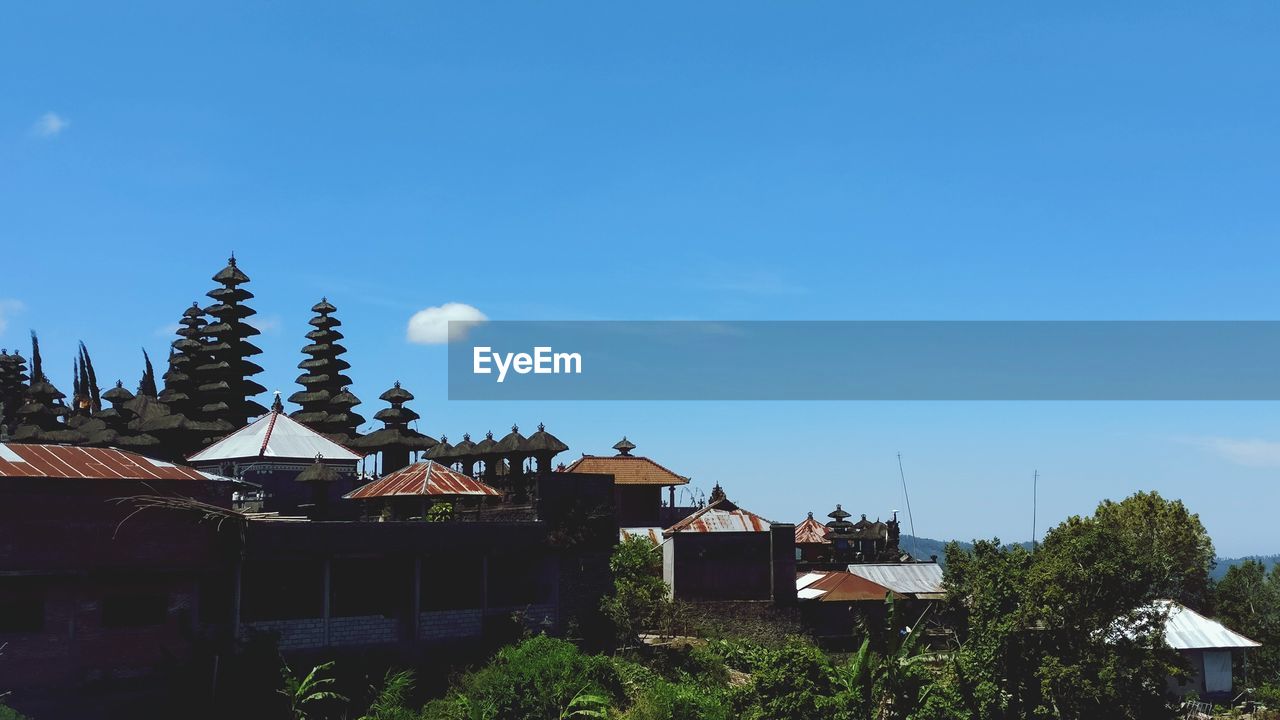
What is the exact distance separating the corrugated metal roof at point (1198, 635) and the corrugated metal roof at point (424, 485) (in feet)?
102

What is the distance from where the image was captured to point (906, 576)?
52469 mm

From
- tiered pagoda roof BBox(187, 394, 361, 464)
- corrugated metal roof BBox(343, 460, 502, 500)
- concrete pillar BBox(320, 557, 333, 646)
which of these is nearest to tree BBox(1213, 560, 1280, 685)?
corrugated metal roof BBox(343, 460, 502, 500)

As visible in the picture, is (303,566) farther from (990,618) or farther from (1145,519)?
(1145,519)

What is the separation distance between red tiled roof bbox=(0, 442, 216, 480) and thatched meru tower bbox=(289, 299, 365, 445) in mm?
32225

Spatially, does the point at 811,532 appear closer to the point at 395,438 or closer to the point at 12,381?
the point at 395,438

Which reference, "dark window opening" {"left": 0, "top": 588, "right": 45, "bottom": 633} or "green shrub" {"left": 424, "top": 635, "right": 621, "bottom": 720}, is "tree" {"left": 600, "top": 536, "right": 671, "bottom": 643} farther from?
"dark window opening" {"left": 0, "top": 588, "right": 45, "bottom": 633}

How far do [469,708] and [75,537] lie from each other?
427 inches

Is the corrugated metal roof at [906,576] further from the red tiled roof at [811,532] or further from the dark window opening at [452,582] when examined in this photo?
the dark window opening at [452,582]

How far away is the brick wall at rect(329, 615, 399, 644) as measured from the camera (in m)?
28.7

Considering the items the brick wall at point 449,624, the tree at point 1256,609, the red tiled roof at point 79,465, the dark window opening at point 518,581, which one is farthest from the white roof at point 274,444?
the tree at point 1256,609

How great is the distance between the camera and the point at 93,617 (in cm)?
2495

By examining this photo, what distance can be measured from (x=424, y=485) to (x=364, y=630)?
5.41 meters

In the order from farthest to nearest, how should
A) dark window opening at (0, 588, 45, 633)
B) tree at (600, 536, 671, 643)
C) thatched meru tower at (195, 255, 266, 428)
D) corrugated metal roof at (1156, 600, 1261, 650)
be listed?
thatched meru tower at (195, 255, 266, 428) → corrugated metal roof at (1156, 600, 1261, 650) → tree at (600, 536, 671, 643) → dark window opening at (0, 588, 45, 633)

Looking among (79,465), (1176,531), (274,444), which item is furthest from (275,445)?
(1176,531)
